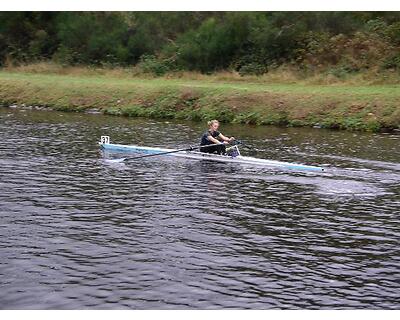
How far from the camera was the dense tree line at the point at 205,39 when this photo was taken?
5247 cm

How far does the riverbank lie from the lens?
40125mm

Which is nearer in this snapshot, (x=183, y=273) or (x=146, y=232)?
(x=183, y=273)

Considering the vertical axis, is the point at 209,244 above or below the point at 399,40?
below

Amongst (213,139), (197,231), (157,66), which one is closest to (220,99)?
(157,66)

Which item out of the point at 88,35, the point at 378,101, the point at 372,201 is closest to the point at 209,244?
the point at 372,201

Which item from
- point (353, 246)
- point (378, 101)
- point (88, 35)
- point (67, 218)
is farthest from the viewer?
point (88, 35)

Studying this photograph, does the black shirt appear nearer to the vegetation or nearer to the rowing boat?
the rowing boat

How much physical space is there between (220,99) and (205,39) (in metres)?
14.5

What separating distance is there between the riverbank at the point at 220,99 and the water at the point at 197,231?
9.10 meters

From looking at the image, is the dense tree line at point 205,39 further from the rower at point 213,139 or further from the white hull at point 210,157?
the white hull at point 210,157

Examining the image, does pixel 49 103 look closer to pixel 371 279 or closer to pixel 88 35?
pixel 88 35

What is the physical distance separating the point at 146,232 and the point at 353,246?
552 cm

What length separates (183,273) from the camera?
47.4 feet

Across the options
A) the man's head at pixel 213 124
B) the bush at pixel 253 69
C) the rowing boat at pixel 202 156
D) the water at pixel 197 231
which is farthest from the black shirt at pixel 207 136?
the bush at pixel 253 69
